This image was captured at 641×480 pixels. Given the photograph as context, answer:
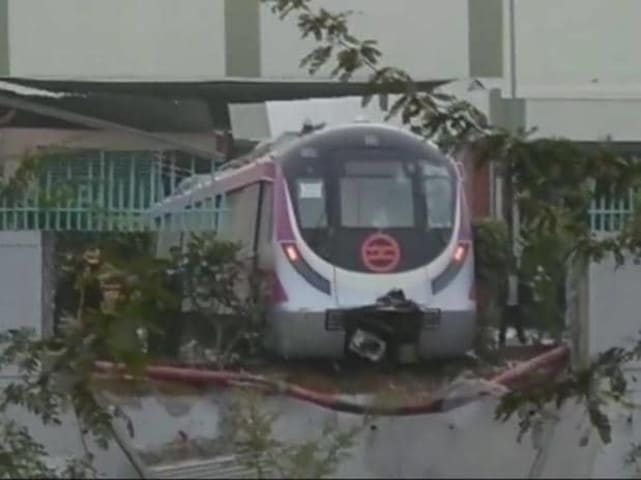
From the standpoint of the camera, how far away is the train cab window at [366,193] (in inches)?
391

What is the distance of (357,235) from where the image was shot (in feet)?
32.5

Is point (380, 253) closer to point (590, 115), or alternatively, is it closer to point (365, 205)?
point (365, 205)

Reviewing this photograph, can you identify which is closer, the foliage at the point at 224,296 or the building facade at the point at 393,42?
the foliage at the point at 224,296

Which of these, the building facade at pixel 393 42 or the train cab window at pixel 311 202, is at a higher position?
the building facade at pixel 393 42

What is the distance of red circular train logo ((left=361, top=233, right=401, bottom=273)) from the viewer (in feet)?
32.2

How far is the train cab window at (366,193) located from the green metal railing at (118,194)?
77 cm

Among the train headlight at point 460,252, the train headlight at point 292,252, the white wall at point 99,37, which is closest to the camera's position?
the train headlight at point 292,252

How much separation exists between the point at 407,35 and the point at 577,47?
2.06 meters

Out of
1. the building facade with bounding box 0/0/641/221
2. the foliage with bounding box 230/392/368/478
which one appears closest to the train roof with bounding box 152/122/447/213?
the foliage with bounding box 230/392/368/478

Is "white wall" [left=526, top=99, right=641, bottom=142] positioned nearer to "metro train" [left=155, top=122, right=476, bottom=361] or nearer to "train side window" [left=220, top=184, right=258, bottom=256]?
"metro train" [left=155, top=122, right=476, bottom=361]

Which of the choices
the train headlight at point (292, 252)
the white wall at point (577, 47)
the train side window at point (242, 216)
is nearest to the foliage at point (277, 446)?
the train side window at point (242, 216)

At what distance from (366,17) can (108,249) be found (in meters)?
15.5

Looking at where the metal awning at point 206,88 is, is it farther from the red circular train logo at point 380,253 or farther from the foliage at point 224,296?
the foliage at point 224,296

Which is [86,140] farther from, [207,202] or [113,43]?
[113,43]
